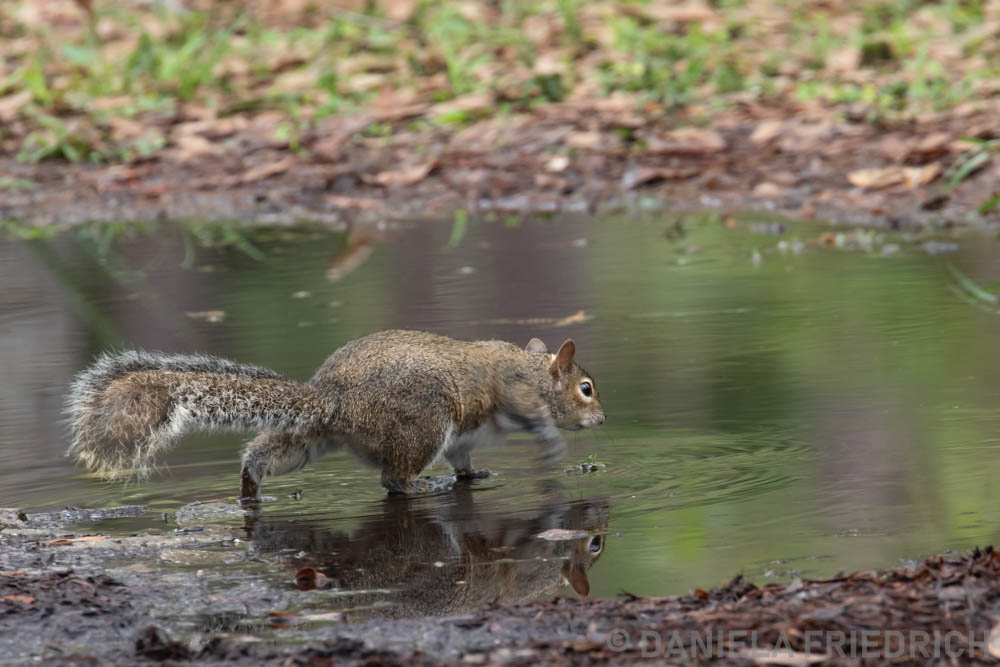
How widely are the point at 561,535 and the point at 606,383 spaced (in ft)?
7.58

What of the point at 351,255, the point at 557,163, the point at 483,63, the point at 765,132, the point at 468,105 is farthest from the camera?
the point at 483,63

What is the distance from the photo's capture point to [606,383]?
736 cm

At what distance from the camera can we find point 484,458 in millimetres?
6441

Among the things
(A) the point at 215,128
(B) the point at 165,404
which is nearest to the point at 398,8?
(A) the point at 215,128

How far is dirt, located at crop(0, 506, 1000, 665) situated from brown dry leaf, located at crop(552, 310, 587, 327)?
4245 millimetres

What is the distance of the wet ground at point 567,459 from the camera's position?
172 inches

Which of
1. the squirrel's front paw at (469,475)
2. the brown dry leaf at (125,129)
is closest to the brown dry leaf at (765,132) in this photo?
the brown dry leaf at (125,129)

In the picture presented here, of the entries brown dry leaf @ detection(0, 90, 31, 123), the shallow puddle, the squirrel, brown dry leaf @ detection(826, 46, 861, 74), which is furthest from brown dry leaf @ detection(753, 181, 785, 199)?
brown dry leaf @ detection(0, 90, 31, 123)

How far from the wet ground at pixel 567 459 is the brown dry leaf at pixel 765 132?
72.9 inches

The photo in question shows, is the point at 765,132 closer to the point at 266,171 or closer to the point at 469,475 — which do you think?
the point at 266,171

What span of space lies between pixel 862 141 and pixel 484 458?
23.5 ft

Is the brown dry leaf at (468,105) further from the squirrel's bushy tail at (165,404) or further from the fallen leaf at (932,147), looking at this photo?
the squirrel's bushy tail at (165,404)

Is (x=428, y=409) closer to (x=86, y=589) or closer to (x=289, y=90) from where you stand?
(x=86, y=589)

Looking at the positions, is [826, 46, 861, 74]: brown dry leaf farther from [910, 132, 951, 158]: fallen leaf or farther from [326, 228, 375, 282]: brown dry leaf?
[326, 228, 375, 282]: brown dry leaf
